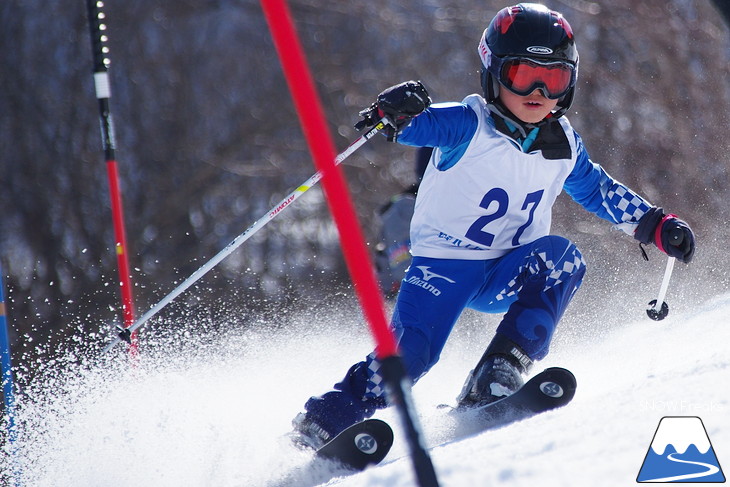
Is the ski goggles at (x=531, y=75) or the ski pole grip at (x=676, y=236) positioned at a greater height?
the ski goggles at (x=531, y=75)

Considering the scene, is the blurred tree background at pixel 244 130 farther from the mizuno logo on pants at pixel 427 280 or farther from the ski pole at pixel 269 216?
the mizuno logo on pants at pixel 427 280

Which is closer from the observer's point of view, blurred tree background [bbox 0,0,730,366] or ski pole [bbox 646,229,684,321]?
ski pole [bbox 646,229,684,321]

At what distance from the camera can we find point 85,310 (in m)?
11.4

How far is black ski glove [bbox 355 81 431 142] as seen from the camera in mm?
3785

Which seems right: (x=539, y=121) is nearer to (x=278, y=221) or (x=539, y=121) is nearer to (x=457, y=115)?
(x=457, y=115)

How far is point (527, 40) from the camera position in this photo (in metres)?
4.02

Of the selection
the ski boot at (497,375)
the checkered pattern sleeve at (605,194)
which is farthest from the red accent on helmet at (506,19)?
the ski boot at (497,375)

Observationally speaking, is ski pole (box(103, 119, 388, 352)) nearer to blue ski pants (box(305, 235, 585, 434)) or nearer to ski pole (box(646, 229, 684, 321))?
blue ski pants (box(305, 235, 585, 434))

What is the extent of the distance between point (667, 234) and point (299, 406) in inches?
73.0

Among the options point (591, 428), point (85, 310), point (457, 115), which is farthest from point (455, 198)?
point (85, 310)

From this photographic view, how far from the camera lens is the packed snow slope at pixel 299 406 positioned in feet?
8.54

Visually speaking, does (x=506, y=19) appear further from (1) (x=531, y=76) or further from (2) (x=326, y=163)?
(2) (x=326, y=163)

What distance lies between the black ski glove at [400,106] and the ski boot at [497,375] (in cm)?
87

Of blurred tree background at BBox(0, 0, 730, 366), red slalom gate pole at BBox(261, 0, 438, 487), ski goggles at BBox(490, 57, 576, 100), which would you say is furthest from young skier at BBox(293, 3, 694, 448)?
blurred tree background at BBox(0, 0, 730, 366)
